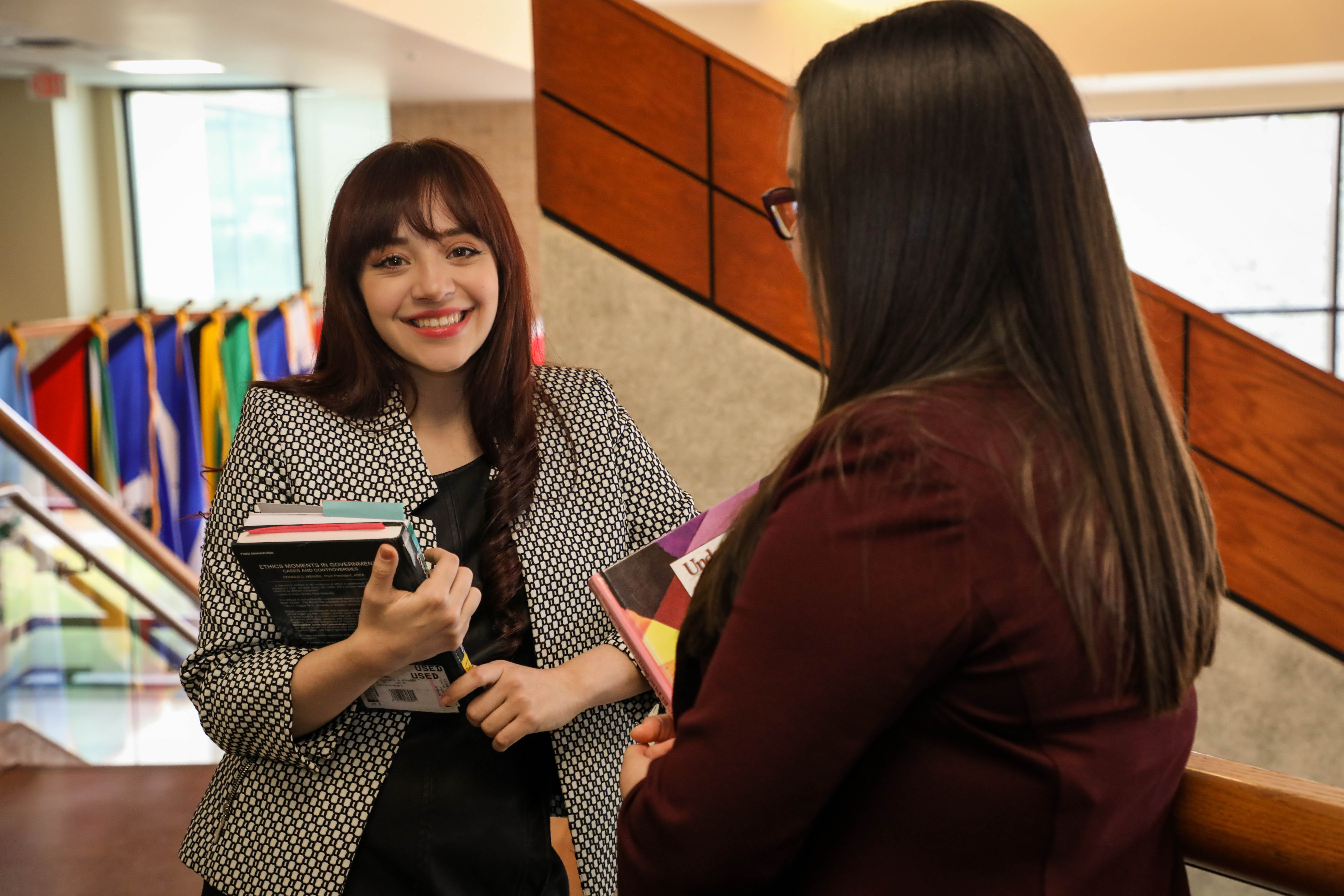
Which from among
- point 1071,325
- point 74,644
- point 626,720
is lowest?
point 74,644

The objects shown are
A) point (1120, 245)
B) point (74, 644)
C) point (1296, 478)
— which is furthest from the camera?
point (74, 644)

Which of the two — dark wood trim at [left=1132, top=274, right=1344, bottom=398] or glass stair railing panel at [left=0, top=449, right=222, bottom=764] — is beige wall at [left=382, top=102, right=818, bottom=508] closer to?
dark wood trim at [left=1132, top=274, right=1344, bottom=398]

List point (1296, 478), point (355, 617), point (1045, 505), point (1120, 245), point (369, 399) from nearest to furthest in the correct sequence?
point (1045, 505)
point (1120, 245)
point (355, 617)
point (369, 399)
point (1296, 478)

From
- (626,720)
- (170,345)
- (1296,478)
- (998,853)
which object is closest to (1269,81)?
(1296,478)

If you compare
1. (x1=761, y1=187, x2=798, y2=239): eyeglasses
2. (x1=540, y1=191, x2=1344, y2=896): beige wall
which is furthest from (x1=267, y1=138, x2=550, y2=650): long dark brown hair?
(x1=540, y1=191, x2=1344, y2=896): beige wall

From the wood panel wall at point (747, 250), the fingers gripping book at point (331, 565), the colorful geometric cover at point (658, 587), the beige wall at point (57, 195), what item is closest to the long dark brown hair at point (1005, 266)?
the colorful geometric cover at point (658, 587)

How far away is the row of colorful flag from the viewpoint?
5.37m

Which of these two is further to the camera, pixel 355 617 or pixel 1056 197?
pixel 355 617

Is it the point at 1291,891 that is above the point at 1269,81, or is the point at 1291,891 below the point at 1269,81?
below

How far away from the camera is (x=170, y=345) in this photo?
18.8 ft

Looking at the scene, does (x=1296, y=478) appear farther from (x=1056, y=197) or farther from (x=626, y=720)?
(x=1056, y=197)

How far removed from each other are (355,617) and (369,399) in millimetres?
357

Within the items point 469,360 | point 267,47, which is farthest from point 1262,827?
point 267,47

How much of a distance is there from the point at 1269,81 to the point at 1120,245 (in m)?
8.58
